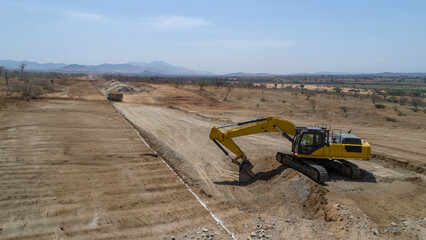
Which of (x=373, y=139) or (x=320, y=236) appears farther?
(x=373, y=139)

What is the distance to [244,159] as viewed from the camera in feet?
40.4

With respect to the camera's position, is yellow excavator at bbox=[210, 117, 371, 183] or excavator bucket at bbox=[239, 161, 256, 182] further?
excavator bucket at bbox=[239, 161, 256, 182]

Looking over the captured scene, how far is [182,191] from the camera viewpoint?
10.5 m

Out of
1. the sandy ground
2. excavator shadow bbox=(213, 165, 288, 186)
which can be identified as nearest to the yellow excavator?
excavator shadow bbox=(213, 165, 288, 186)

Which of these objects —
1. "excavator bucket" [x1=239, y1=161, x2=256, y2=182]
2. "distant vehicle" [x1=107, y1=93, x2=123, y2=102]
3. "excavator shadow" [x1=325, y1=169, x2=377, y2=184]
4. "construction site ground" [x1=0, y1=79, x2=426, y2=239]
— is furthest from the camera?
"distant vehicle" [x1=107, y1=93, x2=123, y2=102]

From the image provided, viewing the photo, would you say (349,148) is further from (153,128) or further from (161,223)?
(153,128)

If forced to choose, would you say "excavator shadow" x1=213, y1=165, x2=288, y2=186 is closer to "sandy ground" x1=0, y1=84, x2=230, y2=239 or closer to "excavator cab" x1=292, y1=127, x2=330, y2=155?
"excavator cab" x1=292, y1=127, x2=330, y2=155

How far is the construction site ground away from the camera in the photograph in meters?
7.77

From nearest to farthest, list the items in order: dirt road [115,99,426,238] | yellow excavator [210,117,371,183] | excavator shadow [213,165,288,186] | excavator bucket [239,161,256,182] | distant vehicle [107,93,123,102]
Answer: dirt road [115,99,426,238], yellow excavator [210,117,371,183], excavator shadow [213,165,288,186], excavator bucket [239,161,256,182], distant vehicle [107,93,123,102]

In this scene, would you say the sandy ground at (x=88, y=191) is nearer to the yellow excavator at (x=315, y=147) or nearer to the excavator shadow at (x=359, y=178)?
the yellow excavator at (x=315, y=147)

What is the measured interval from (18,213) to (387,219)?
10.4m

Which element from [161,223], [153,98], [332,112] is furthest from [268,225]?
[153,98]

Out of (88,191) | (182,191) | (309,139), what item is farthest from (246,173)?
(88,191)

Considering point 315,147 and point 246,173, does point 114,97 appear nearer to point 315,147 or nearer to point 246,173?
point 246,173
